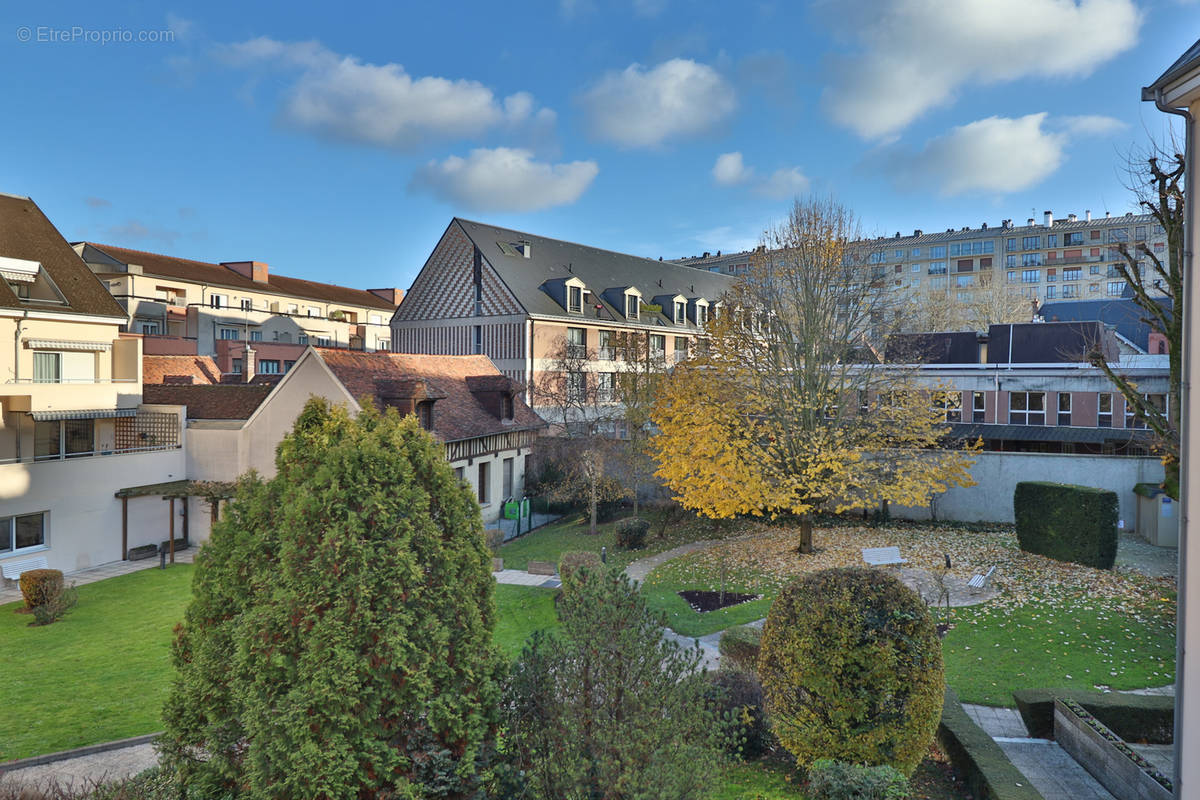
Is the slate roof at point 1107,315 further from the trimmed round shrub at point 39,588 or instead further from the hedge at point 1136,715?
the trimmed round shrub at point 39,588

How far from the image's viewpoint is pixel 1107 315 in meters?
44.7

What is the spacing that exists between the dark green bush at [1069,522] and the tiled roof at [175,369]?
3238 centimetres

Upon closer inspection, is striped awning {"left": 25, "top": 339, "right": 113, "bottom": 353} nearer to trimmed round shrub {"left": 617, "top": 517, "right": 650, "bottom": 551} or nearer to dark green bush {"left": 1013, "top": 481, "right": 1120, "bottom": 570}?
trimmed round shrub {"left": 617, "top": 517, "right": 650, "bottom": 551}

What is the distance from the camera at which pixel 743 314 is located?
21531 mm

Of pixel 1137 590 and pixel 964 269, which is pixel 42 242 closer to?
pixel 1137 590

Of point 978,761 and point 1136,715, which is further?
point 1136,715

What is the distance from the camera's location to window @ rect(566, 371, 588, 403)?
36031 mm

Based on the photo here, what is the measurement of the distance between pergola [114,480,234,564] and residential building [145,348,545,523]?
0.93 metres

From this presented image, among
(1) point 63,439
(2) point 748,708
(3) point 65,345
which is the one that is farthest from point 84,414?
(2) point 748,708

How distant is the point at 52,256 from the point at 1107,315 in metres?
55.9

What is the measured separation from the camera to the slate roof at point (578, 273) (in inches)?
1567

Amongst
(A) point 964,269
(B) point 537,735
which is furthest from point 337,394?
(A) point 964,269

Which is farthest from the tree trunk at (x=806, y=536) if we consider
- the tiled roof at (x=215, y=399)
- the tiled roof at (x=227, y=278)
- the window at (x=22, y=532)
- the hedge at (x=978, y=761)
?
the tiled roof at (x=227, y=278)

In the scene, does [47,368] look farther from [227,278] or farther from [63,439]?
[227,278]
